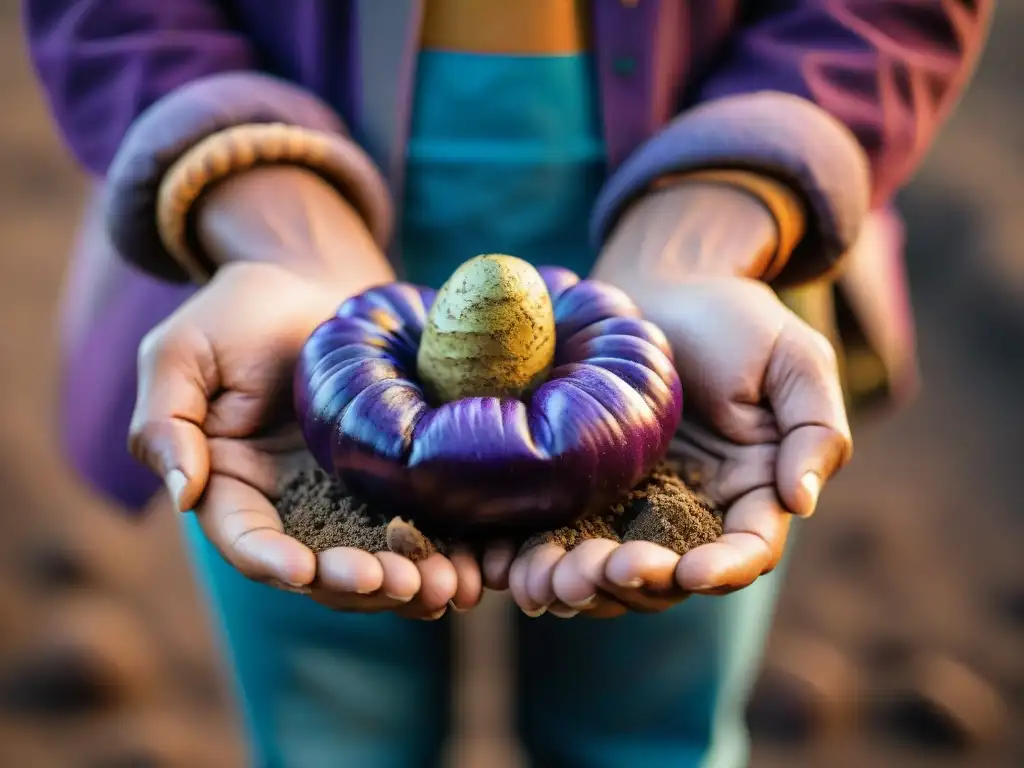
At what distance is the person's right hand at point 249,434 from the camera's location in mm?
452

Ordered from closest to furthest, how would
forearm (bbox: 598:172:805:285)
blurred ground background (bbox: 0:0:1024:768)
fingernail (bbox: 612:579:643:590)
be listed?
fingernail (bbox: 612:579:643:590)
forearm (bbox: 598:172:805:285)
blurred ground background (bbox: 0:0:1024:768)

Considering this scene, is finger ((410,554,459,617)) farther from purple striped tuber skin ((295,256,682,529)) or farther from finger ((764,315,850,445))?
finger ((764,315,850,445))

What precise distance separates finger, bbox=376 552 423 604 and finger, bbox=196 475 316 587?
30mm

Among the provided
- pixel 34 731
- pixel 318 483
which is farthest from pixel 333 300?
pixel 34 731

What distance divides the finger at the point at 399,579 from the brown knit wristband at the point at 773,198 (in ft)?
0.90

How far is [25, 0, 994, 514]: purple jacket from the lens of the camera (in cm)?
60

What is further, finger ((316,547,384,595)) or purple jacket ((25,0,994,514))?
purple jacket ((25,0,994,514))

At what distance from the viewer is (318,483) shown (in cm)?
52

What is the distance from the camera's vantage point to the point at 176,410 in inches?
19.8


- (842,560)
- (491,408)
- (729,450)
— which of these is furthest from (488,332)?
(842,560)

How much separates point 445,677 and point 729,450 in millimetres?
265

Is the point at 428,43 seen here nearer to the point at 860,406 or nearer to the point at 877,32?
the point at 877,32

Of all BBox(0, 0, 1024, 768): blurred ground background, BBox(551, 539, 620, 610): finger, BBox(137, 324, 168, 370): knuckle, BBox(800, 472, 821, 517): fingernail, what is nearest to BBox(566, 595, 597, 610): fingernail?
BBox(551, 539, 620, 610): finger

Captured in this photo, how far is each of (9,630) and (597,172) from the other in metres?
0.98
